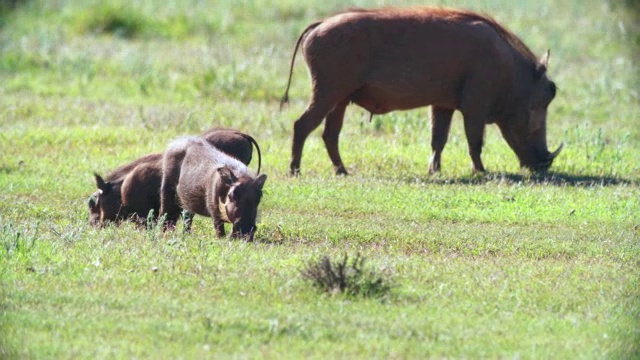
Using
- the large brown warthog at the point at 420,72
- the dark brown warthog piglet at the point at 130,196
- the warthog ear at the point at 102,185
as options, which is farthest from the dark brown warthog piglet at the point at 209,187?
the large brown warthog at the point at 420,72

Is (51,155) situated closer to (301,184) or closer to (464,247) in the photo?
(301,184)

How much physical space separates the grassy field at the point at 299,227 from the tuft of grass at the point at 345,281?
0.05 metres

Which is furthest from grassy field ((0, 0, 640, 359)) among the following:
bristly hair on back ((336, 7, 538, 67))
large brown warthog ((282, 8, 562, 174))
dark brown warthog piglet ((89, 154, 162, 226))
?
bristly hair on back ((336, 7, 538, 67))

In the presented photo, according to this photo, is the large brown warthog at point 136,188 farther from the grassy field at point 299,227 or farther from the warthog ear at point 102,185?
the grassy field at point 299,227

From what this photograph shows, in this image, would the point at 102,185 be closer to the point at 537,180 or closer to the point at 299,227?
the point at 299,227

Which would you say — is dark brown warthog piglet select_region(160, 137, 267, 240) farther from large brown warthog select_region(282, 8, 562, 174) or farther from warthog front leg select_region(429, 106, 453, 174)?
warthog front leg select_region(429, 106, 453, 174)

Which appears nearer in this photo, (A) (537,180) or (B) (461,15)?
(A) (537,180)

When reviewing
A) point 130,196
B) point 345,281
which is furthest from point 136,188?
point 345,281

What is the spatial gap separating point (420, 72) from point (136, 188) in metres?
3.57

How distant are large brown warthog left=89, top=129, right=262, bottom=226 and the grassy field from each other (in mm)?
246

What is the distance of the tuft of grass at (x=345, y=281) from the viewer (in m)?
7.69

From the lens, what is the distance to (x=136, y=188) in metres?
10.3

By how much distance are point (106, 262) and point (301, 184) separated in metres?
3.88

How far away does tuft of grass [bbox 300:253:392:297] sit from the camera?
25.2 feet
